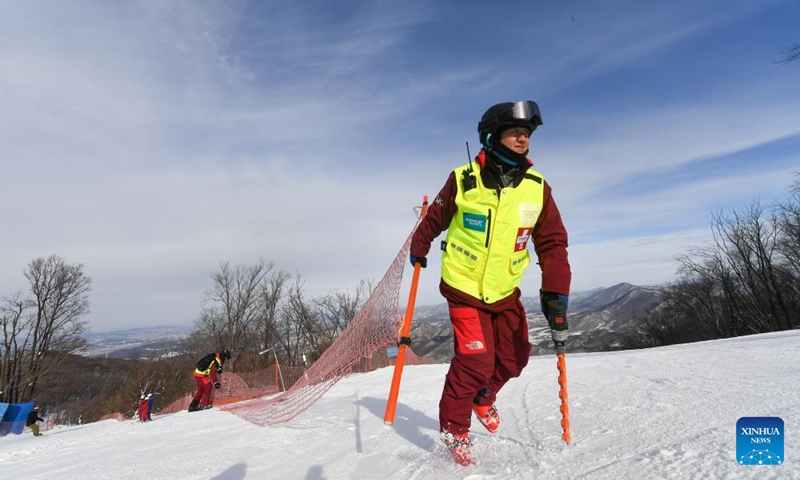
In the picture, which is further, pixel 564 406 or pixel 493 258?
pixel 493 258

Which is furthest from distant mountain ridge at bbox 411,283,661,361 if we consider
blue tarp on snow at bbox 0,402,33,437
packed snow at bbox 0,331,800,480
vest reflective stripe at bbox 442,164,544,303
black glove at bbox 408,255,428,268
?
vest reflective stripe at bbox 442,164,544,303

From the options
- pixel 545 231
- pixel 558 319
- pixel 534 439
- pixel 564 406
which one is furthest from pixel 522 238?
pixel 534 439

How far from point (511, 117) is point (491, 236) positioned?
735 millimetres

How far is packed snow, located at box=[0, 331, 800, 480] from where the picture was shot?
171cm

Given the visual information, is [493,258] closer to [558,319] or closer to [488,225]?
[488,225]

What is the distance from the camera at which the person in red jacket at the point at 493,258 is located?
2.43 meters

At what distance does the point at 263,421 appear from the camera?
4.70 metres

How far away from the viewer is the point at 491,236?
2.43 m

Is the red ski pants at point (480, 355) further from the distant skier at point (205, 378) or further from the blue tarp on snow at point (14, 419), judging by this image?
the blue tarp on snow at point (14, 419)

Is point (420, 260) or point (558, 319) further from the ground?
point (420, 260)

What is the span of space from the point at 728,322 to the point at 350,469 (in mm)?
50329

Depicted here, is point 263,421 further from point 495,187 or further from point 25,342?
→ point 25,342

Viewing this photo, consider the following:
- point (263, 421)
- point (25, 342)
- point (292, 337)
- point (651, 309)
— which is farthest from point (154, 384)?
point (651, 309)

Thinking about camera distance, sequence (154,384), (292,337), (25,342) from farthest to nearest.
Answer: (292,337) → (154,384) → (25,342)
